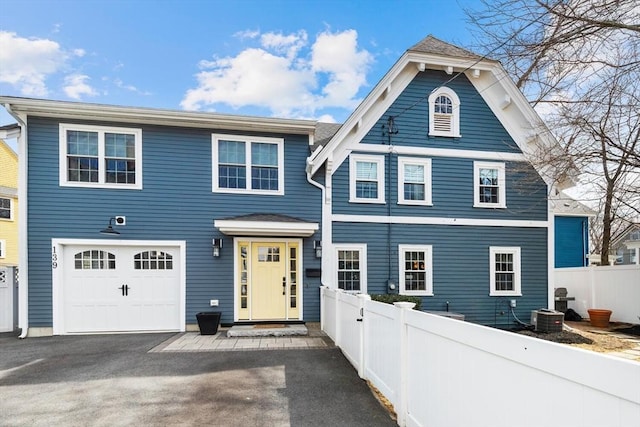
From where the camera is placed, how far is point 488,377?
226cm

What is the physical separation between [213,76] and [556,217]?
17115 millimetres

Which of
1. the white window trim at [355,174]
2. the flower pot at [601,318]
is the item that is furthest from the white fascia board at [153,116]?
the flower pot at [601,318]

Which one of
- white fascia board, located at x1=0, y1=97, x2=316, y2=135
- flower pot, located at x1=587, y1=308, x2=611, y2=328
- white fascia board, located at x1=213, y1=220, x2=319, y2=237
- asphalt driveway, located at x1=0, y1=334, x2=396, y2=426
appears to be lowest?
flower pot, located at x1=587, y1=308, x2=611, y2=328

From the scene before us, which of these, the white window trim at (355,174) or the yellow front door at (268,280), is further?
the white window trim at (355,174)

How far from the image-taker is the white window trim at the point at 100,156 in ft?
27.0

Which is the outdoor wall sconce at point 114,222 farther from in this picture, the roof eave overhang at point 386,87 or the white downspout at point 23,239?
the roof eave overhang at point 386,87

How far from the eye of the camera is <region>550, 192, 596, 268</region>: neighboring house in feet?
50.5

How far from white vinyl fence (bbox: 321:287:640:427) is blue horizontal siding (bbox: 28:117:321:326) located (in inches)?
204

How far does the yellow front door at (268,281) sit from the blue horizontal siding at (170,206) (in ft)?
1.94

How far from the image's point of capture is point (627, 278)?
34.1ft

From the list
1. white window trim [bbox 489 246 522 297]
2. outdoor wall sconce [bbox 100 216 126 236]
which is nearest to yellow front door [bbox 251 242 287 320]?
outdoor wall sconce [bbox 100 216 126 236]

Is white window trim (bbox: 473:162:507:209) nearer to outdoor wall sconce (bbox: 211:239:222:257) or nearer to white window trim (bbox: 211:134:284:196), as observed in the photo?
white window trim (bbox: 211:134:284:196)

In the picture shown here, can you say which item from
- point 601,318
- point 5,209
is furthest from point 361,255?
point 5,209

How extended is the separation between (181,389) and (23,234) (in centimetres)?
638
